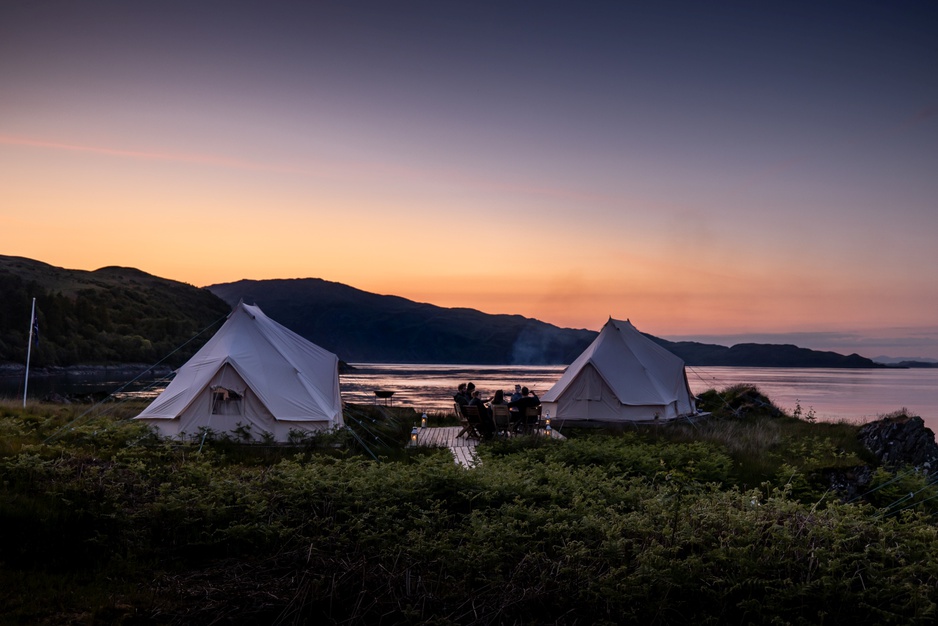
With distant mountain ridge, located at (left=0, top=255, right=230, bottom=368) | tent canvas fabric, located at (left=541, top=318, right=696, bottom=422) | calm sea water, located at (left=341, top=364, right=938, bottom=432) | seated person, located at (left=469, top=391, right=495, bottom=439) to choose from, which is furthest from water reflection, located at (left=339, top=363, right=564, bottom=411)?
distant mountain ridge, located at (left=0, top=255, right=230, bottom=368)

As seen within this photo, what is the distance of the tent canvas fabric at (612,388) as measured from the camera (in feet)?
78.0

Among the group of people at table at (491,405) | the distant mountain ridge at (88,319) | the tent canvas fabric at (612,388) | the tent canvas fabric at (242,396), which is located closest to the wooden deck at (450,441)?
the group of people at table at (491,405)

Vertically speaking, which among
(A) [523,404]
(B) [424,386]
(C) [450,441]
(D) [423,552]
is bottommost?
(B) [424,386]

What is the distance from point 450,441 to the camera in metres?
18.6

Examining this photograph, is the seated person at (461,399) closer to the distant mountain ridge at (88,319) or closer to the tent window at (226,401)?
the tent window at (226,401)

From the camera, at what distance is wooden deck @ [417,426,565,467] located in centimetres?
1633

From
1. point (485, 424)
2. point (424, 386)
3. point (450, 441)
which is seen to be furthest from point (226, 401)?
point (424, 386)

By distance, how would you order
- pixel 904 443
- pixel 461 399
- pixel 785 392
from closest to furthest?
pixel 904 443 < pixel 461 399 < pixel 785 392

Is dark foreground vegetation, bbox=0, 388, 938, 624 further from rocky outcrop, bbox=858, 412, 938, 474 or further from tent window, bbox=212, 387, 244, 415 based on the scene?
rocky outcrop, bbox=858, 412, 938, 474

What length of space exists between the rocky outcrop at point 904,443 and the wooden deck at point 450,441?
8.87 meters

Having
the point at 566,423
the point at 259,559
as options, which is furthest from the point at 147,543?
the point at 566,423

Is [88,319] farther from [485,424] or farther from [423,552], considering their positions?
[423,552]

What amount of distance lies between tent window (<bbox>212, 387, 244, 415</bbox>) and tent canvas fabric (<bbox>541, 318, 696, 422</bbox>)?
1094 centimetres

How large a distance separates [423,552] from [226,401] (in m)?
11.6
